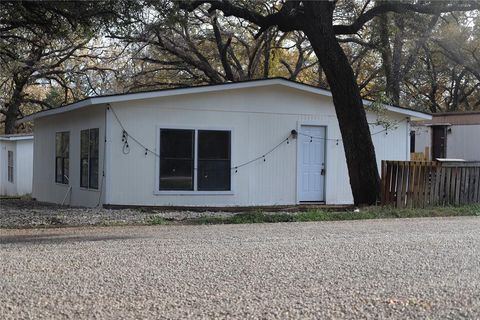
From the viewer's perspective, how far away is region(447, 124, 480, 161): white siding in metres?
22.5

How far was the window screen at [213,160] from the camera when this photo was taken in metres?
15.0

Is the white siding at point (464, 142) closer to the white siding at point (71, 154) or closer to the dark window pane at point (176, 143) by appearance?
the dark window pane at point (176, 143)

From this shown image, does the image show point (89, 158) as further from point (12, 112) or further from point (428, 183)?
point (12, 112)

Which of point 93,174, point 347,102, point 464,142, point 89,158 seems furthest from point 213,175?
point 464,142

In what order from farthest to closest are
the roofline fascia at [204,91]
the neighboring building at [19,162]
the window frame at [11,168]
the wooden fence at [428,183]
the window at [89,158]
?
the window frame at [11,168]
the neighboring building at [19,162]
the window at [89,158]
the roofline fascia at [204,91]
the wooden fence at [428,183]

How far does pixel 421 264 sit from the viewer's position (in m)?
6.86

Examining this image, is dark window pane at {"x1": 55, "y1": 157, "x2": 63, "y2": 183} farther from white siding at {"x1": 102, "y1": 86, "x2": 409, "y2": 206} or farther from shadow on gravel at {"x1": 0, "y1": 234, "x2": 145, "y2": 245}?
shadow on gravel at {"x1": 0, "y1": 234, "x2": 145, "y2": 245}

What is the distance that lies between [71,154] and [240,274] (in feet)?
38.7

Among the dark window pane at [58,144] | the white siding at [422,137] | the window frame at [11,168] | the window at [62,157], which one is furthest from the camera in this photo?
the window frame at [11,168]

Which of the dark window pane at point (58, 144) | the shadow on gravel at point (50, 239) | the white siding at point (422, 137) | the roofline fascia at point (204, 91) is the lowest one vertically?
the shadow on gravel at point (50, 239)

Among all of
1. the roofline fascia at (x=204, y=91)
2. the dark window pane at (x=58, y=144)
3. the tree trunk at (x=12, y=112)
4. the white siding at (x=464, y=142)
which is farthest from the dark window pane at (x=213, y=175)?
the tree trunk at (x=12, y=112)

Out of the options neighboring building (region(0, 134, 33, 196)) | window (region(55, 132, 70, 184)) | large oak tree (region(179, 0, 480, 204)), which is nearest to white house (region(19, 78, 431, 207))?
window (region(55, 132, 70, 184))

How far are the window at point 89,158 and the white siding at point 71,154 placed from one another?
166 mm

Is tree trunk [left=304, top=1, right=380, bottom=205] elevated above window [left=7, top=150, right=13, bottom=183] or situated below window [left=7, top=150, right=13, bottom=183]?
above
